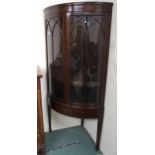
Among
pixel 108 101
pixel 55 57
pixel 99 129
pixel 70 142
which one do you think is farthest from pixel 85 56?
pixel 70 142

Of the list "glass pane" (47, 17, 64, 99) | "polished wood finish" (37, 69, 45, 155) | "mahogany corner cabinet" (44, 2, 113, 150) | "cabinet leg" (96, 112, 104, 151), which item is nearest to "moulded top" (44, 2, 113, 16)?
"mahogany corner cabinet" (44, 2, 113, 150)

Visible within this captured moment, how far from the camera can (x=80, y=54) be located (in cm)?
170

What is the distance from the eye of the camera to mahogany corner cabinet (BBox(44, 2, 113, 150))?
5.18 ft

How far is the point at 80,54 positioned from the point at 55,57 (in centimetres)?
30

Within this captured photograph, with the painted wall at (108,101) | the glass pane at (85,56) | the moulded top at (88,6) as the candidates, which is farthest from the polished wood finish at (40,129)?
the moulded top at (88,6)

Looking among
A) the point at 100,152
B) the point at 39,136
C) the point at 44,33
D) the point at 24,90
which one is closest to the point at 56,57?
the point at 44,33

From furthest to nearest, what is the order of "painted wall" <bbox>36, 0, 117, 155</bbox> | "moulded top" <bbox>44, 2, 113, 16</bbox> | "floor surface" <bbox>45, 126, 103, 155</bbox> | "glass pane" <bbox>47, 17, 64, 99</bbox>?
"floor surface" <bbox>45, 126, 103, 155</bbox>, "glass pane" <bbox>47, 17, 64, 99</bbox>, "painted wall" <bbox>36, 0, 117, 155</bbox>, "moulded top" <bbox>44, 2, 113, 16</bbox>

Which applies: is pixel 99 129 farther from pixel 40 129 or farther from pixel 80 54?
pixel 80 54

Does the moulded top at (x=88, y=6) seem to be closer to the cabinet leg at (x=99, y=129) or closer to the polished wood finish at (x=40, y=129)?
the polished wood finish at (x=40, y=129)

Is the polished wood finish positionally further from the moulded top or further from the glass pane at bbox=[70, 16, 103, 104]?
the moulded top

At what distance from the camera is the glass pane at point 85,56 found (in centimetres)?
161

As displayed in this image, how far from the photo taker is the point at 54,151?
78.8 inches

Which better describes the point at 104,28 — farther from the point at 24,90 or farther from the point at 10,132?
the point at 10,132
